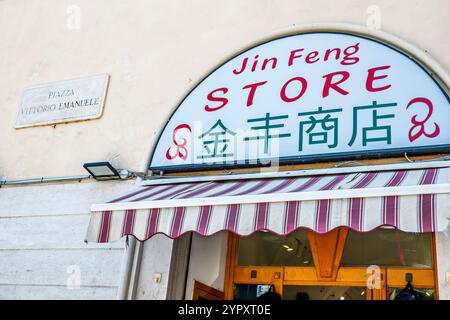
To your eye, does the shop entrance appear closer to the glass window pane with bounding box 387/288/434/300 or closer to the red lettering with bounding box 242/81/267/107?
the glass window pane with bounding box 387/288/434/300

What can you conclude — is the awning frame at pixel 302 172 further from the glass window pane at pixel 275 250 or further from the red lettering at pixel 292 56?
the red lettering at pixel 292 56

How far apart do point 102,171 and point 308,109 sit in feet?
9.22

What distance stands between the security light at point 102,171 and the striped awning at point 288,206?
941 mm

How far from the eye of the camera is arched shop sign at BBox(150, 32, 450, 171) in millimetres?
5547

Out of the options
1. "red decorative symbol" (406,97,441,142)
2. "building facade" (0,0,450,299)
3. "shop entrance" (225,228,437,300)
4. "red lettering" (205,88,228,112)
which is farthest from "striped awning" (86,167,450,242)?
"red lettering" (205,88,228,112)

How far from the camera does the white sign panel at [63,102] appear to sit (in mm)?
7469

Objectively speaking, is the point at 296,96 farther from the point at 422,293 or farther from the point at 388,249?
the point at 422,293

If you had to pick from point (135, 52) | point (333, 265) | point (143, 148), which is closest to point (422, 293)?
point (333, 265)

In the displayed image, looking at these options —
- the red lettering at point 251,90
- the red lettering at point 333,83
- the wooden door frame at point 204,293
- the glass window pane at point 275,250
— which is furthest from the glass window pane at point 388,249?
the red lettering at point 251,90

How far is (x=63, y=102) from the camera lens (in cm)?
770

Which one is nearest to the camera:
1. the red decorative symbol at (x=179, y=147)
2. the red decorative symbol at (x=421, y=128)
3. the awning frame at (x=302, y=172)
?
the awning frame at (x=302, y=172)

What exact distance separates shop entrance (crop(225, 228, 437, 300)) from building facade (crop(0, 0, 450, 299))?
0.02 meters

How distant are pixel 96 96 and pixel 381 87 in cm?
405
